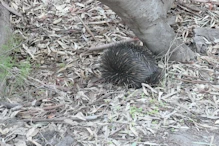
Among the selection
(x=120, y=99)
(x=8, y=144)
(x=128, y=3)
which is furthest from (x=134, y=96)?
(x=8, y=144)

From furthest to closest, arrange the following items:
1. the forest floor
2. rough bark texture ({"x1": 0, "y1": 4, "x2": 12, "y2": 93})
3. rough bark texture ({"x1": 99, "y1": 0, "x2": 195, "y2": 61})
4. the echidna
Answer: rough bark texture ({"x1": 0, "y1": 4, "x2": 12, "y2": 93}) → the echidna → rough bark texture ({"x1": 99, "y1": 0, "x2": 195, "y2": 61}) → the forest floor

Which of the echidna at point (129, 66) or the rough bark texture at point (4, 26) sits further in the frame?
the rough bark texture at point (4, 26)

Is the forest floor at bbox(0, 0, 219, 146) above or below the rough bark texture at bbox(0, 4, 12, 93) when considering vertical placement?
below

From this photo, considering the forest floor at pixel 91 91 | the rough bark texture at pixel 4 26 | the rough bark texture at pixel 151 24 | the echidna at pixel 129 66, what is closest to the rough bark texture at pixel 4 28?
the rough bark texture at pixel 4 26

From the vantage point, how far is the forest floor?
9.84ft

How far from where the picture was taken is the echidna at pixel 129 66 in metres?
3.78

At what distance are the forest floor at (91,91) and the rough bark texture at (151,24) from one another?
18cm

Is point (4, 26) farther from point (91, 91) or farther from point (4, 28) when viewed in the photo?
point (91, 91)

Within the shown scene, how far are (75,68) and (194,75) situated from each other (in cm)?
133

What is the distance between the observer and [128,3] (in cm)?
338

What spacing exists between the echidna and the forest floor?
0.10 m

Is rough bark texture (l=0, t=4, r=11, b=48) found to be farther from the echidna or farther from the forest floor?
the echidna

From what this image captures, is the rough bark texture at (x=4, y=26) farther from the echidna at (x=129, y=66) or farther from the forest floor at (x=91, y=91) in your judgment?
the echidna at (x=129, y=66)

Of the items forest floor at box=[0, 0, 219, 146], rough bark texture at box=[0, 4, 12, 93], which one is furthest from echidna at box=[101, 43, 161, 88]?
rough bark texture at box=[0, 4, 12, 93]
